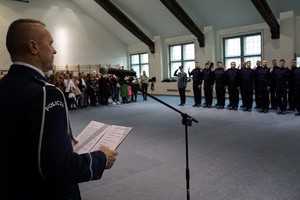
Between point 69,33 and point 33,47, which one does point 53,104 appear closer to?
point 33,47

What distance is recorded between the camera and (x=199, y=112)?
8.94 m

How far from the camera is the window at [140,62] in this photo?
1664cm

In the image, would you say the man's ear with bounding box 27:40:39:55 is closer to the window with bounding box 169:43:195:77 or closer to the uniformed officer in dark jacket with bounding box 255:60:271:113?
the uniformed officer in dark jacket with bounding box 255:60:271:113

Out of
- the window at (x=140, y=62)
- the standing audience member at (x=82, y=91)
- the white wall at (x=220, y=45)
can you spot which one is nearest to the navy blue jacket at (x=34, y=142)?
the standing audience member at (x=82, y=91)

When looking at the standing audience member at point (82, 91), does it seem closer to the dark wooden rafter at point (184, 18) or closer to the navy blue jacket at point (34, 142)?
the dark wooden rafter at point (184, 18)

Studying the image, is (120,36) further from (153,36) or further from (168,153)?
(168,153)

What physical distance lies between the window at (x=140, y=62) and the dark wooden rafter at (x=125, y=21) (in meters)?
1.15

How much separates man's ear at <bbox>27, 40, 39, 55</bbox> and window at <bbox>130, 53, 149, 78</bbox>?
15.5m

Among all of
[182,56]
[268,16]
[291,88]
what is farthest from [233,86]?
[182,56]

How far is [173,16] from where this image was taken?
13.0 meters

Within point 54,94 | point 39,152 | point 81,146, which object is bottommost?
point 81,146

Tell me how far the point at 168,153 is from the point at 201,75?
6.05 meters

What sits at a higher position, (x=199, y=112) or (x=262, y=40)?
(x=262, y=40)

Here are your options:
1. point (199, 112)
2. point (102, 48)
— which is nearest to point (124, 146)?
point (199, 112)
